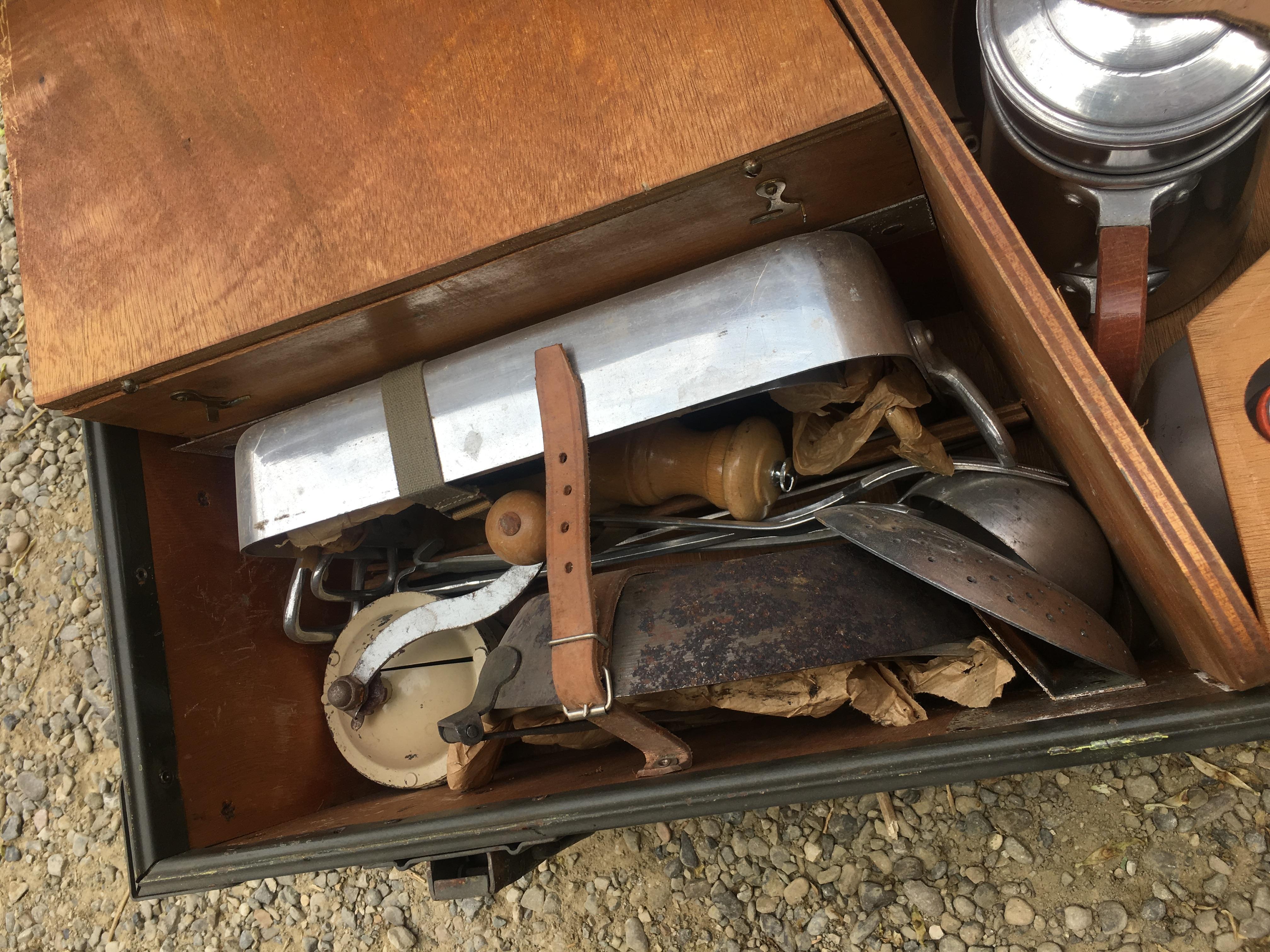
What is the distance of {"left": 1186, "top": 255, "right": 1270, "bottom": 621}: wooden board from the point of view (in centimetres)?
64

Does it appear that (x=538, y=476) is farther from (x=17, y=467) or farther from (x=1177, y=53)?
(x=17, y=467)

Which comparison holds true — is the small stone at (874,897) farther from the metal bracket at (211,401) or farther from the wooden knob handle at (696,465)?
the metal bracket at (211,401)

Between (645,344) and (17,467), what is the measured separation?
175cm

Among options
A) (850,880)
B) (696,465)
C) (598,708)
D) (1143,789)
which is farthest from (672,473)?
(1143,789)

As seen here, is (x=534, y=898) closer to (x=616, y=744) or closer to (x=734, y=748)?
(x=616, y=744)

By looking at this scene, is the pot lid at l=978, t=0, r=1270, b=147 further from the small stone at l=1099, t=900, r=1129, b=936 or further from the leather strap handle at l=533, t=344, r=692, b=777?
the small stone at l=1099, t=900, r=1129, b=936

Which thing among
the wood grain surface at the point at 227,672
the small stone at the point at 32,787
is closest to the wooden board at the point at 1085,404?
the wood grain surface at the point at 227,672

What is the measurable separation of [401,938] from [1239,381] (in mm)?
1464

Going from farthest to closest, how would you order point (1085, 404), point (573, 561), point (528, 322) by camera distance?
point (528, 322)
point (573, 561)
point (1085, 404)

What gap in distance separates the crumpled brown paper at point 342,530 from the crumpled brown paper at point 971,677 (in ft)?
2.06

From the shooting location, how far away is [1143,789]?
1.14 metres

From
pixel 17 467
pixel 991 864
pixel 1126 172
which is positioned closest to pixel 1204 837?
pixel 991 864

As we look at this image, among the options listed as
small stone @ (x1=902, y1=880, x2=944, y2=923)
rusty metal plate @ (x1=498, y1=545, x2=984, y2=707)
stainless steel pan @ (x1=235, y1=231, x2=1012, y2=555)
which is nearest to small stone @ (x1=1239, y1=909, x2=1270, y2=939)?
small stone @ (x1=902, y1=880, x2=944, y2=923)

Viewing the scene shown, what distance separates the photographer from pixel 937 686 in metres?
0.90
